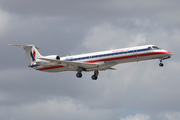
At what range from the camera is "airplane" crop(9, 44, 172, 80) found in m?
52.3

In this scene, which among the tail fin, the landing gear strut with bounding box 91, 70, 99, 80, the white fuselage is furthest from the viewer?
the tail fin

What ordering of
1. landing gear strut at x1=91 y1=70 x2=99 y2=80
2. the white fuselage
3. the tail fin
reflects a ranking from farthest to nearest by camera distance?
the tail fin → landing gear strut at x1=91 y1=70 x2=99 y2=80 → the white fuselage

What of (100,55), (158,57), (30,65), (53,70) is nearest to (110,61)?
(100,55)

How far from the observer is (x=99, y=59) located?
54469 mm

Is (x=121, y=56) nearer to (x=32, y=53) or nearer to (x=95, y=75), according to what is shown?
(x=95, y=75)

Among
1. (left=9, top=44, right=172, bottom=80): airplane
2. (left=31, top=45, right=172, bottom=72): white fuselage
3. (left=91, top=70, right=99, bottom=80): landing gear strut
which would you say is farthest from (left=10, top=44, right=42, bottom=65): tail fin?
(left=91, top=70, right=99, bottom=80): landing gear strut

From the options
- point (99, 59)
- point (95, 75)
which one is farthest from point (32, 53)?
point (99, 59)

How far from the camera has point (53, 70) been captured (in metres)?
59.9

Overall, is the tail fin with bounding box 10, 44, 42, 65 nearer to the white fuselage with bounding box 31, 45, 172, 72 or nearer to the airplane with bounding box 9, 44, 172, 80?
the airplane with bounding box 9, 44, 172, 80

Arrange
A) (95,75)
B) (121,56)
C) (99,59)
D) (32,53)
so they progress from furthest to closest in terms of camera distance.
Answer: (32,53) < (95,75) < (99,59) < (121,56)

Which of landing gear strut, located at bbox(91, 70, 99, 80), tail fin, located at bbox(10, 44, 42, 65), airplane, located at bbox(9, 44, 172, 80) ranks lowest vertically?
landing gear strut, located at bbox(91, 70, 99, 80)

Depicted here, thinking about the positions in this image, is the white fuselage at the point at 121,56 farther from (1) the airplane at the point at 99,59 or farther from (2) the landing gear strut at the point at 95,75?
(2) the landing gear strut at the point at 95,75

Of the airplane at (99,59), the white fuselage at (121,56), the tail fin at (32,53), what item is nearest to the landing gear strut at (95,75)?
the airplane at (99,59)

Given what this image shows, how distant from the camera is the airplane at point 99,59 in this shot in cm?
5231
